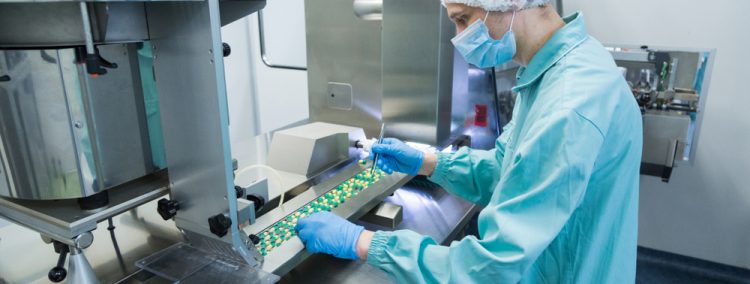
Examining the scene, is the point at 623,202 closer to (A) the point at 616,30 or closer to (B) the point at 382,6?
(B) the point at 382,6

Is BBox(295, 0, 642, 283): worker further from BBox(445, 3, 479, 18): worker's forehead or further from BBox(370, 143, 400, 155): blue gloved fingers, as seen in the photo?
BBox(370, 143, 400, 155): blue gloved fingers

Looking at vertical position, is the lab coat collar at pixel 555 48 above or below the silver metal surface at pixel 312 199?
above

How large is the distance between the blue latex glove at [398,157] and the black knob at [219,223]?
54 centimetres

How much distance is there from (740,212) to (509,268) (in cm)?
188

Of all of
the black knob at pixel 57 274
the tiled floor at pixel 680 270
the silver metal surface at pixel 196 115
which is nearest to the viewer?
the silver metal surface at pixel 196 115

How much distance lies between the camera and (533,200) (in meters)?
0.74

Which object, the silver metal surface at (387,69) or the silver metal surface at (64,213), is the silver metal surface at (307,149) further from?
the silver metal surface at (64,213)

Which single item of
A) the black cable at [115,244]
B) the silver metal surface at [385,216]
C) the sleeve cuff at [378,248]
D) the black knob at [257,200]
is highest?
the black knob at [257,200]

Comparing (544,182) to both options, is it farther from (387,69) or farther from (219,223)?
(387,69)

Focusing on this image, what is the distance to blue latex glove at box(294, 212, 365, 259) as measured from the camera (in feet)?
2.98

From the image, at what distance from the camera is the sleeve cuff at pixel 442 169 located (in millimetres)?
1241

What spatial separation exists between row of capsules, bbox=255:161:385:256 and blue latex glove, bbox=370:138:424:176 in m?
0.05

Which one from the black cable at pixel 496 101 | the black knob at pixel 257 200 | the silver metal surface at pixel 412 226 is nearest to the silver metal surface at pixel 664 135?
the black cable at pixel 496 101

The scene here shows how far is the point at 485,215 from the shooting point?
31.2 inches
